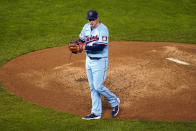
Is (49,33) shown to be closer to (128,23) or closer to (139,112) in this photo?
(128,23)

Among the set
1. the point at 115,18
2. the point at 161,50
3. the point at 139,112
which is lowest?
the point at 139,112

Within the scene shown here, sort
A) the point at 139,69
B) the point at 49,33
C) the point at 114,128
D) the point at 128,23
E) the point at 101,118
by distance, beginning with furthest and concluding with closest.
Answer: the point at 128,23 → the point at 49,33 → the point at 139,69 → the point at 101,118 → the point at 114,128

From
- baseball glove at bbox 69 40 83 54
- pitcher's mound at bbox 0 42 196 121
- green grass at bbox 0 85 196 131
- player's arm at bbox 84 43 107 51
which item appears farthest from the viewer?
pitcher's mound at bbox 0 42 196 121

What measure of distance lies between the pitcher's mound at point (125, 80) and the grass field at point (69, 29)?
49 cm

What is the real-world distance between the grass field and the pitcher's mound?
0.49 m

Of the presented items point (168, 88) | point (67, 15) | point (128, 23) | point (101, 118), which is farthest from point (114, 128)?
point (67, 15)

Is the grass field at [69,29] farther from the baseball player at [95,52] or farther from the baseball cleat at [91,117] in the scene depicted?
the baseball player at [95,52]

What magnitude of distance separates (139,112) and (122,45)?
17.2 feet

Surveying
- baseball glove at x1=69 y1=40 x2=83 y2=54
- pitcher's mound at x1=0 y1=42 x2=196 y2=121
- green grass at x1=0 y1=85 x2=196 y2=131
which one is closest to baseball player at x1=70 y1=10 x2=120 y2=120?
baseball glove at x1=69 y1=40 x2=83 y2=54

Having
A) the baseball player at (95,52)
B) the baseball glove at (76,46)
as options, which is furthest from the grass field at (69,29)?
the baseball glove at (76,46)

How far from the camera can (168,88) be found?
306 inches

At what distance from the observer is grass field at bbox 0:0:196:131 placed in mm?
5750

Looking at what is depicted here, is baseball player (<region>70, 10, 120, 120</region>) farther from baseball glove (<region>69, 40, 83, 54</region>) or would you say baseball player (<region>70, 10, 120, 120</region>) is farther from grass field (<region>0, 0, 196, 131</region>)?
grass field (<region>0, 0, 196, 131</region>)

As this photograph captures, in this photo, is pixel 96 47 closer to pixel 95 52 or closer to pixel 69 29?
pixel 95 52
